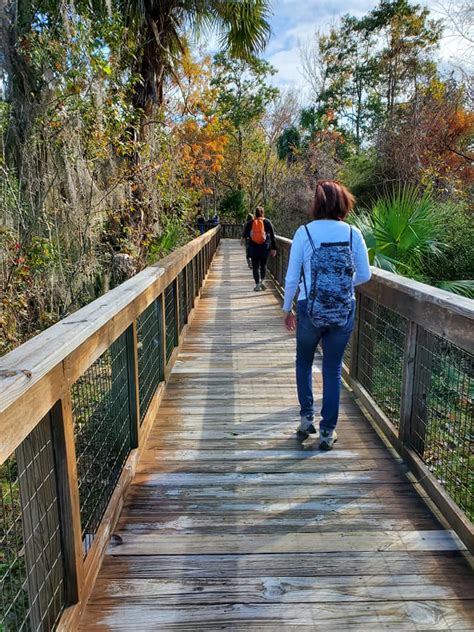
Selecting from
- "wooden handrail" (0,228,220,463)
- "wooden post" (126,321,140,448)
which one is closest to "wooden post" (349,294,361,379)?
"wooden post" (126,321,140,448)

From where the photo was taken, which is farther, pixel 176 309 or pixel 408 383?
pixel 176 309

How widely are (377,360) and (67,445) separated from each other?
2790 millimetres

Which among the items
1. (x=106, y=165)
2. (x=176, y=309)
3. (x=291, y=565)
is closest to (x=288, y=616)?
(x=291, y=565)

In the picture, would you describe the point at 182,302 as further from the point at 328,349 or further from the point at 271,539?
the point at 271,539

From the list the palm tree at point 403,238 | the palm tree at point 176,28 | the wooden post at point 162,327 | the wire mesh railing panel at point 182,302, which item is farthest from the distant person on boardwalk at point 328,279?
the palm tree at point 176,28

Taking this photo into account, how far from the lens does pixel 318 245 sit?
9.82 ft

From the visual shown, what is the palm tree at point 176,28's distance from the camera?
7.83 meters

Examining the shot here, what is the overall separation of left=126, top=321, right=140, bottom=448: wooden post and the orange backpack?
6.73 meters

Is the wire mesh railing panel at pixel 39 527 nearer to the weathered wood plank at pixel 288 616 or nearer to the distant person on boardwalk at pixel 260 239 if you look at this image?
the weathered wood plank at pixel 288 616

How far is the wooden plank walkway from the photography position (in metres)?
1.91

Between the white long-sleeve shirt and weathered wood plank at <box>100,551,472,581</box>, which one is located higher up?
the white long-sleeve shirt

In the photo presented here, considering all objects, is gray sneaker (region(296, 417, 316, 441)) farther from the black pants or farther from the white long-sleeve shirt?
the black pants

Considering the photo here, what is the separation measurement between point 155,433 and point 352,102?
34779 millimetres

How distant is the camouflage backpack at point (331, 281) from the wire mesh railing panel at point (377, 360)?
932 mm
